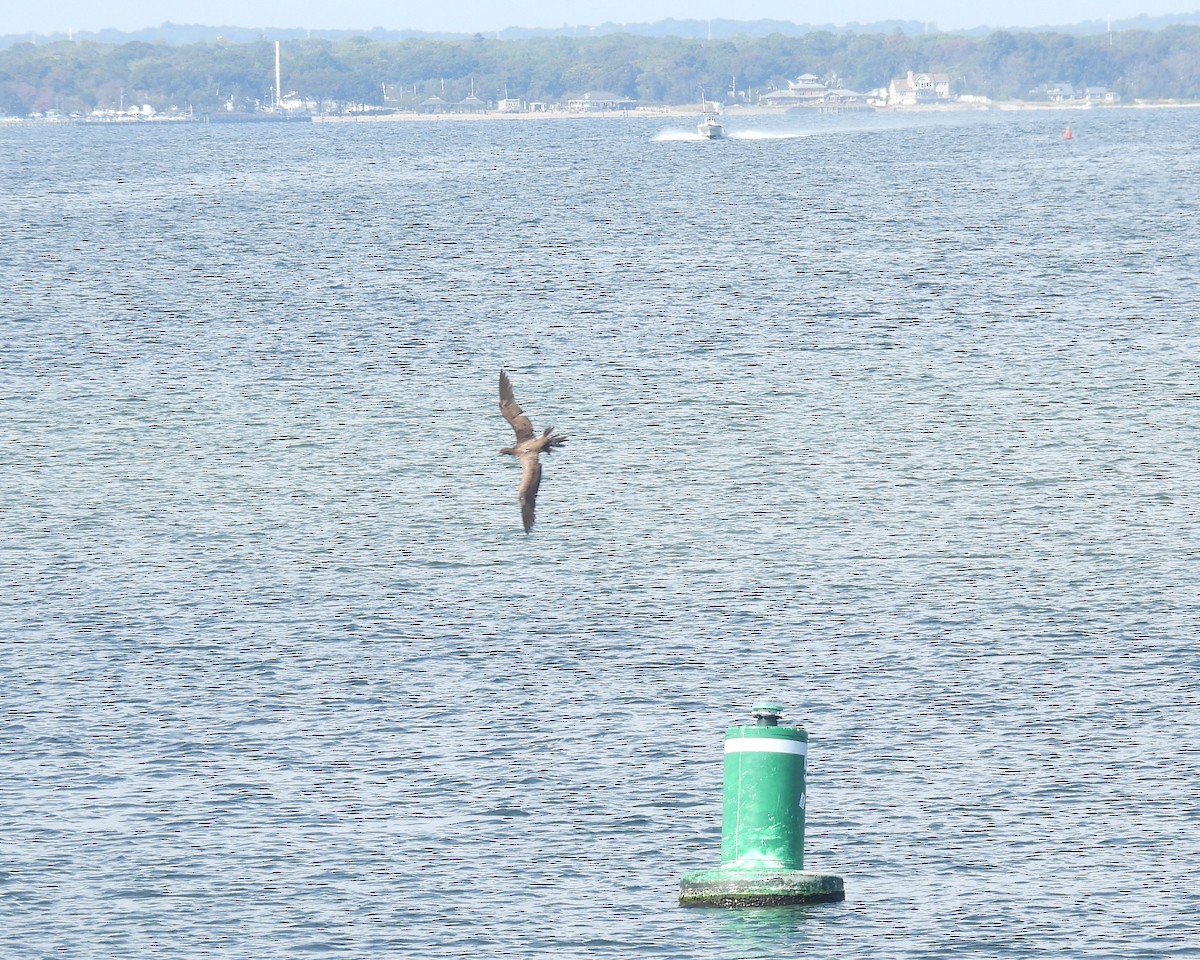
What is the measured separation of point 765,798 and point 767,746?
61cm

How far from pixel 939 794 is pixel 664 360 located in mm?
46739

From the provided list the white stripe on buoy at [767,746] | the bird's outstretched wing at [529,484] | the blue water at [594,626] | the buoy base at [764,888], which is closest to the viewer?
the white stripe on buoy at [767,746]

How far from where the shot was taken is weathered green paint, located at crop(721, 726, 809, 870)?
25.2m

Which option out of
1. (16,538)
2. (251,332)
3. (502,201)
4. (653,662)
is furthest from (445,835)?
(502,201)

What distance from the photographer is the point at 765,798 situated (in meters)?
25.2

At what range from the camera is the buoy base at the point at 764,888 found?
2566cm

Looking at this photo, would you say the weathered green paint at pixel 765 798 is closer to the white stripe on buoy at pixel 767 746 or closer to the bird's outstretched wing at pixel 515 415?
the white stripe on buoy at pixel 767 746

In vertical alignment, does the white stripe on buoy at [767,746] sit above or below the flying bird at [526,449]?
below

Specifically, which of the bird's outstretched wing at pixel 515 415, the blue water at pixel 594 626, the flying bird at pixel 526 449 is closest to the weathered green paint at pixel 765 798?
the blue water at pixel 594 626

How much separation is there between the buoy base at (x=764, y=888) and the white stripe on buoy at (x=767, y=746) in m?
1.55

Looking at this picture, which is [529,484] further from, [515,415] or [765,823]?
[765,823]

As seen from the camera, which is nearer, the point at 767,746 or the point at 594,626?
the point at 767,746

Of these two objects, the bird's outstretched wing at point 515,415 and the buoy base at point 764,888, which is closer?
the buoy base at point 764,888

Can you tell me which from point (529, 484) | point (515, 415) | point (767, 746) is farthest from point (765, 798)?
point (515, 415)
